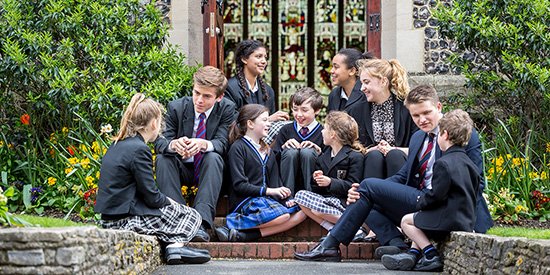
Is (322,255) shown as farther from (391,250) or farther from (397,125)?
(397,125)

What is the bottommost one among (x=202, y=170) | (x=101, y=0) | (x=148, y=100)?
(x=202, y=170)

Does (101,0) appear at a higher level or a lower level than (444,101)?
higher

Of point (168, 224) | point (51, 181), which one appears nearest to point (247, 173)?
point (168, 224)

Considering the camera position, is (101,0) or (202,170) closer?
(202,170)

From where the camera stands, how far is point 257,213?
735 cm

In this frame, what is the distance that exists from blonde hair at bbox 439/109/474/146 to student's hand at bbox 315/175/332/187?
124 centimetres

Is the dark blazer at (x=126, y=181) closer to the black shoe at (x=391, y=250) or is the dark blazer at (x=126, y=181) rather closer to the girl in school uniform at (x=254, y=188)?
the girl in school uniform at (x=254, y=188)

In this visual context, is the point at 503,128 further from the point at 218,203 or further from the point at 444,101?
the point at 218,203

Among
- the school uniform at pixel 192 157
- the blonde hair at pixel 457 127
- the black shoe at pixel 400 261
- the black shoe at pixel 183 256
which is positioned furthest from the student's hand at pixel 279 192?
the blonde hair at pixel 457 127

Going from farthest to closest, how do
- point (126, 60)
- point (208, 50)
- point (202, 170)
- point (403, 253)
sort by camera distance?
point (208, 50) → point (126, 60) → point (202, 170) → point (403, 253)

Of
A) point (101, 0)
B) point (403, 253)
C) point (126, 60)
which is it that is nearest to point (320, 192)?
point (403, 253)

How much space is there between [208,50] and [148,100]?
13.6 ft

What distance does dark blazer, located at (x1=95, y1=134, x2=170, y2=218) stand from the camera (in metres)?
6.35

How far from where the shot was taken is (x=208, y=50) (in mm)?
10633
